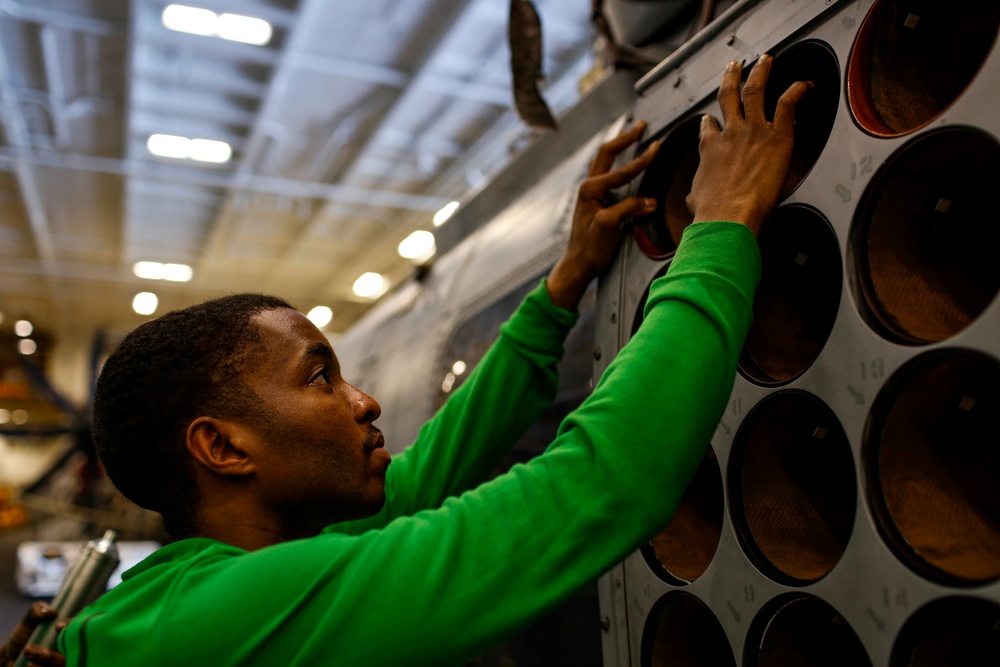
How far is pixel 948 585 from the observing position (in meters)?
0.85

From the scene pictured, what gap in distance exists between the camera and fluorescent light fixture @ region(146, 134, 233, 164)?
26.0ft

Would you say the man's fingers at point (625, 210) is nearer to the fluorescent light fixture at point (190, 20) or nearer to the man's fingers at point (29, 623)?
the man's fingers at point (29, 623)

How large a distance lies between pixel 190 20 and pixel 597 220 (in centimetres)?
535

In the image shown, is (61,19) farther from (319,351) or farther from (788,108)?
(788,108)

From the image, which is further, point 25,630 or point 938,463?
point 25,630

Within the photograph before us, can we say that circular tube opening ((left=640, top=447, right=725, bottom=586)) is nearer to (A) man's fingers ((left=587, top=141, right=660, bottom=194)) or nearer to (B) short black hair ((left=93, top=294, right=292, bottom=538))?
(A) man's fingers ((left=587, top=141, right=660, bottom=194))

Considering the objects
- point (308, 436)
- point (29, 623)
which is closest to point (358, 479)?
point (308, 436)

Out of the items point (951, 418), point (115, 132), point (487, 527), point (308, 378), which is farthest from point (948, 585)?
point (115, 132)

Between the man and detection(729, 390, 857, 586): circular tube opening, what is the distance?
0.25m

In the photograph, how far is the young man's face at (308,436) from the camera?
117cm

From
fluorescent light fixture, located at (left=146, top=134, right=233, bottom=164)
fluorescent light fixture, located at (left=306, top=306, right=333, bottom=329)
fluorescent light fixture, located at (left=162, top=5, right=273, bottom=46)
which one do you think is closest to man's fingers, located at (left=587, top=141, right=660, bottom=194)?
fluorescent light fixture, located at (left=162, top=5, right=273, bottom=46)

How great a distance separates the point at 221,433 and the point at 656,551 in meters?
0.70

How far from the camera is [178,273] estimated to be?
11844mm

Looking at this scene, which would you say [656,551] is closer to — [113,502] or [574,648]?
[574,648]
